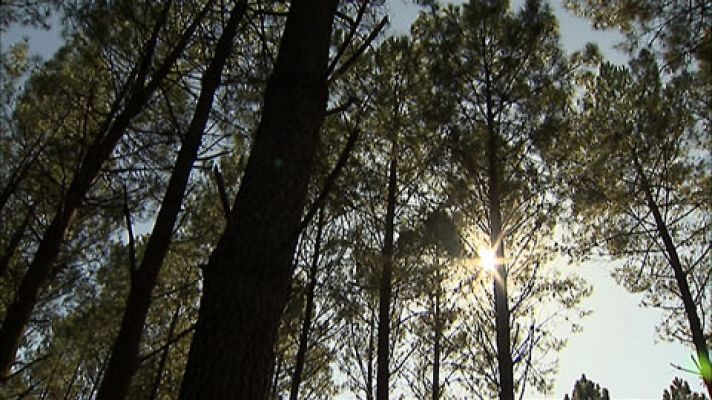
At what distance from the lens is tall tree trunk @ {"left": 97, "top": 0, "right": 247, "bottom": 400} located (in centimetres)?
227

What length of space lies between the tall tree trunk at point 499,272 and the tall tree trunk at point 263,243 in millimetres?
6215

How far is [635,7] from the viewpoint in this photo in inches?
224

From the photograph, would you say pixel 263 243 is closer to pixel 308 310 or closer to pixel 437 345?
pixel 308 310

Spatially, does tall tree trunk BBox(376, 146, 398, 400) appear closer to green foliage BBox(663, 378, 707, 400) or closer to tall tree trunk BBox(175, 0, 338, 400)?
tall tree trunk BBox(175, 0, 338, 400)

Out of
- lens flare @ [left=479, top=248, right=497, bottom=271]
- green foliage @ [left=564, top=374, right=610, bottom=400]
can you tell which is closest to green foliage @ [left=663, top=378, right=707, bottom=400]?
green foliage @ [left=564, top=374, right=610, bottom=400]

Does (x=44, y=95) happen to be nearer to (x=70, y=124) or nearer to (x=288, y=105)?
(x=70, y=124)

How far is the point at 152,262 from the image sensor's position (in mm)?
2574

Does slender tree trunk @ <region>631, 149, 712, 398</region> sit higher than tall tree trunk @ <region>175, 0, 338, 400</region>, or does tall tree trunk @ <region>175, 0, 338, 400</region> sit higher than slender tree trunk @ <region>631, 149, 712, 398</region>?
slender tree trunk @ <region>631, 149, 712, 398</region>

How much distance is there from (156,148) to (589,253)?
8.38 metres

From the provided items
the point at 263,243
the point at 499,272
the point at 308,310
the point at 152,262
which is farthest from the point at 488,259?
the point at 263,243

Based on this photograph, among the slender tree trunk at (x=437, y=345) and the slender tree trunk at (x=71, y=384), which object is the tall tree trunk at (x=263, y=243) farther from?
the slender tree trunk at (x=71, y=384)

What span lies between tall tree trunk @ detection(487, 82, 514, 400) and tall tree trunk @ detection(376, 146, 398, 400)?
1612 millimetres

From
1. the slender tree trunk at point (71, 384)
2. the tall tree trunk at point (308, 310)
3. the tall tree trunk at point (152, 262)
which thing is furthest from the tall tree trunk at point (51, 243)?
the slender tree trunk at point (71, 384)

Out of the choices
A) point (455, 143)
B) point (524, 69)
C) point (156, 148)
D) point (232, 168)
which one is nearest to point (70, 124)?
point (156, 148)
